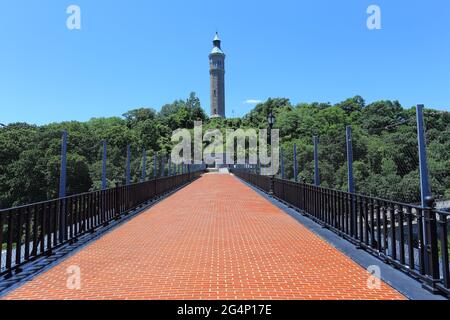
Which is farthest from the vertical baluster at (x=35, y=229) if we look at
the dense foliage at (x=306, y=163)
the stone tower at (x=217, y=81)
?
the stone tower at (x=217, y=81)

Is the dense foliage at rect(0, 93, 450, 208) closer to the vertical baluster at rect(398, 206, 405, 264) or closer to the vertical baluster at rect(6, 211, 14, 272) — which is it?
the vertical baluster at rect(398, 206, 405, 264)

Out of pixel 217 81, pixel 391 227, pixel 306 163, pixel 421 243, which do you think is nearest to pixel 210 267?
pixel 391 227

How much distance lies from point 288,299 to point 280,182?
1072cm

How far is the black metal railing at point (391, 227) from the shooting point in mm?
4293

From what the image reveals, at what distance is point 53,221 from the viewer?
6469 millimetres

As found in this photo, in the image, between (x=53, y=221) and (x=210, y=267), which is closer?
(x=210, y=267)

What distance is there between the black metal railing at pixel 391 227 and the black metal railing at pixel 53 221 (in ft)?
16.9

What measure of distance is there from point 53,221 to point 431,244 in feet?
19.2

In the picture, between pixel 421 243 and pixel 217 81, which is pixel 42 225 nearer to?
pixel 421 243

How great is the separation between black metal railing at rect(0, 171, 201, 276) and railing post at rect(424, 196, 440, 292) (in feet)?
17.0

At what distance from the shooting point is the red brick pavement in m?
4.42

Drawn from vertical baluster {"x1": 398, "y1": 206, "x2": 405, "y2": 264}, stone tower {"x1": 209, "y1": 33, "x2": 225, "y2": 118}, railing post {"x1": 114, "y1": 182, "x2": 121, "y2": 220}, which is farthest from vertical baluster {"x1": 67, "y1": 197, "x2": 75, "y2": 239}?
stone tower {"x1": 209, "y1": 33, "x2": 225, "y2": 118}
